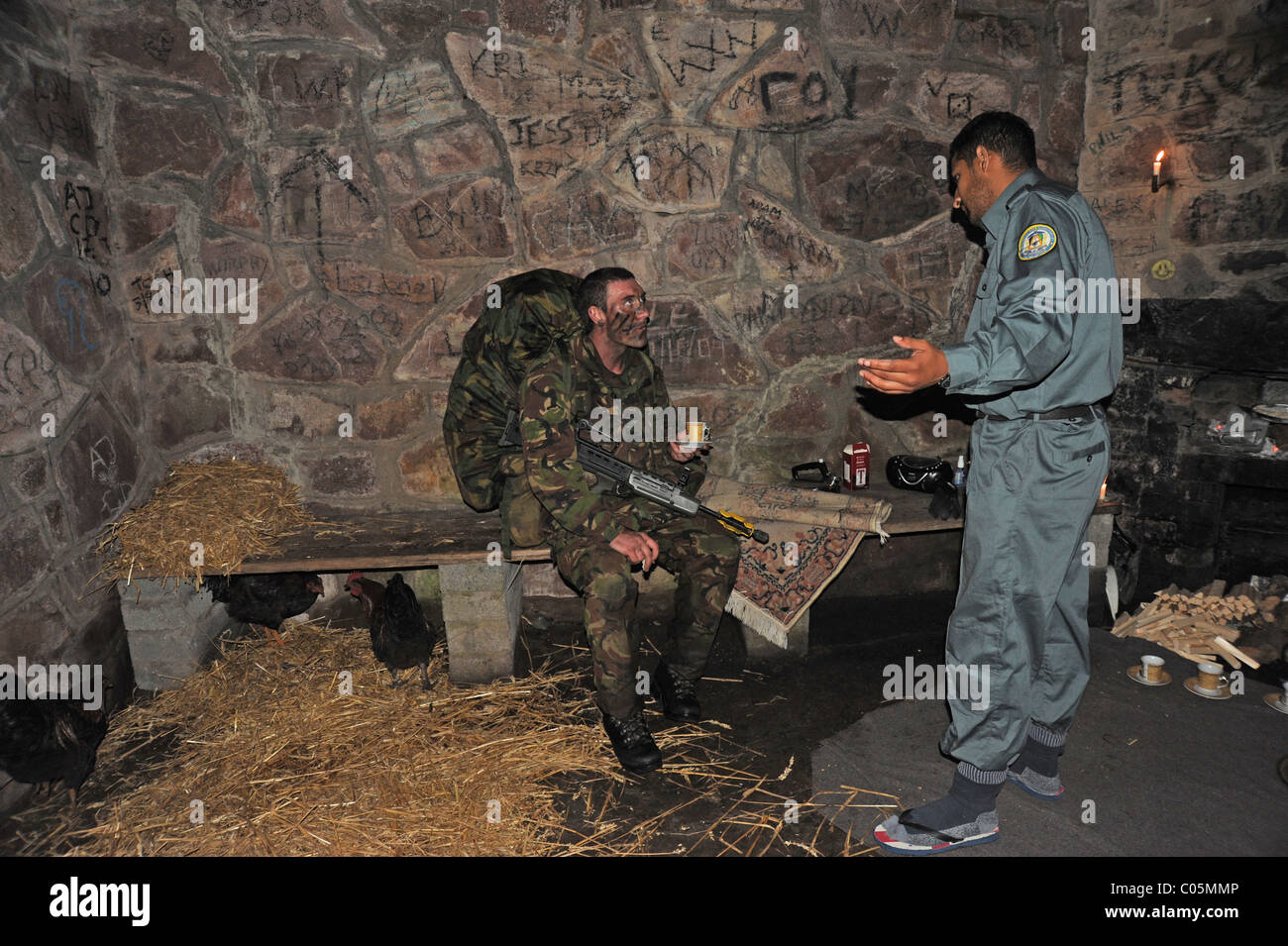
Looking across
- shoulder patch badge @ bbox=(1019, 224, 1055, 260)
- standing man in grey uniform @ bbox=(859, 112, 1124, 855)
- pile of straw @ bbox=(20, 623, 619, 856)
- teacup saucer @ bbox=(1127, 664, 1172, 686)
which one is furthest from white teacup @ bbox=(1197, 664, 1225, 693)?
pile of straw @ bbox=(20, 623, 619, 856)

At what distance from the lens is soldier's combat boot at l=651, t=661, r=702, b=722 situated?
3.90 metres

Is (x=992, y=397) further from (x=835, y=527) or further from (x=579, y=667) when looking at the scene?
(x=579, y=667)

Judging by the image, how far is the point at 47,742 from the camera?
10.9ft

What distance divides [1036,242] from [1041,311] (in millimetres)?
278

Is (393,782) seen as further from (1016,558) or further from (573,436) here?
(1016,558)

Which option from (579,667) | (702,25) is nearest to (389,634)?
(579,667)

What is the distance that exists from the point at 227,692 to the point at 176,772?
668mm

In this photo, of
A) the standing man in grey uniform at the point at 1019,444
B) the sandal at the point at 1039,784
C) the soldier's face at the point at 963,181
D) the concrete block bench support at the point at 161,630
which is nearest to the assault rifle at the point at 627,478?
the standing man in grey uniform at the point at 1019,444

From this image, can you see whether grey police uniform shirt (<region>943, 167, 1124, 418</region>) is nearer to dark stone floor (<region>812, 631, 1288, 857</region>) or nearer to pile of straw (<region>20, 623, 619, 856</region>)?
dark stone floor (<region>812, 631, 1288, 857</region>)

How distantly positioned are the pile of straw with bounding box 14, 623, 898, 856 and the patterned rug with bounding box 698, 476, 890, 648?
2.41ft

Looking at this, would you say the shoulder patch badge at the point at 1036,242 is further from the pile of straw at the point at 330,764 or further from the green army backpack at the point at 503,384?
the pile of straw at the point at 330,764

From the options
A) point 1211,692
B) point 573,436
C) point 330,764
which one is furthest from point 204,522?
point 1211,692

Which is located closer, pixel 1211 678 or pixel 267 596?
pixel 1211 678
